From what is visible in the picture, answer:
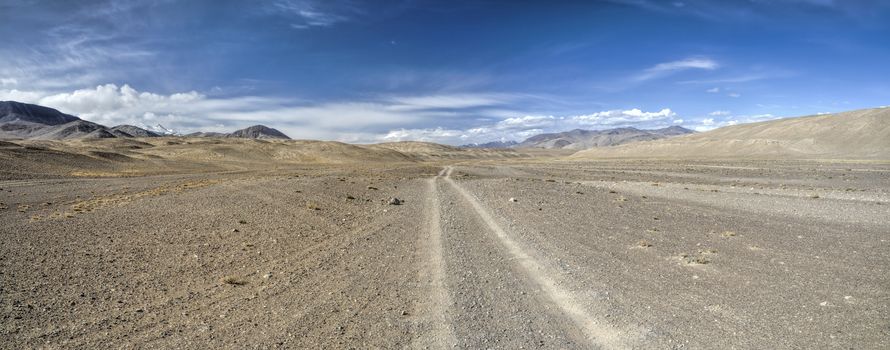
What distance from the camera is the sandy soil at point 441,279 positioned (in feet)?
20.7

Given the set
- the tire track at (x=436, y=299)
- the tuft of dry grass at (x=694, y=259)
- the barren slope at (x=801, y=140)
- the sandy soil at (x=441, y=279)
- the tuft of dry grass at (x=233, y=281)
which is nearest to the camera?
the tire track at (x=436, y=299)

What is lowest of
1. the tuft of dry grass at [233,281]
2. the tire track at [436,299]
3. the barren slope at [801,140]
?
the tuft of dry grass at [233,281]

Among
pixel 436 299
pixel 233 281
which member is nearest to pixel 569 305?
pixel 436 299

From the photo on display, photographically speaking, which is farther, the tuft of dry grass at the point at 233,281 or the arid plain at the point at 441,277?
the tuft of dry grass at the point at 233,281

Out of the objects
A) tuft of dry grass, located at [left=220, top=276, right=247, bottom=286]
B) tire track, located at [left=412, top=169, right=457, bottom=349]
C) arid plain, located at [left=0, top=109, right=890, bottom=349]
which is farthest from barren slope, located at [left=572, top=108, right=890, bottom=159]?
tuft of dry grass, located at [left=220, top=276, right=247, bottom=286]

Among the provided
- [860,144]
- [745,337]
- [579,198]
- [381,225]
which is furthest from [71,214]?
[860,144]

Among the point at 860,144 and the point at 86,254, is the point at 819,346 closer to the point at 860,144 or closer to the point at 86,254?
the point at 86,254

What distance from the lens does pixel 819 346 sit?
5.74m

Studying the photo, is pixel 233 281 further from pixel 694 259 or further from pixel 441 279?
pixel 694 259

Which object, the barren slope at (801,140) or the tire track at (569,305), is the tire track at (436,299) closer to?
the tire track at (569,305)

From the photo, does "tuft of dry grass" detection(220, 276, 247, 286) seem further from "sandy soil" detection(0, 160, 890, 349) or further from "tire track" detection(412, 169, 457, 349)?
"tire track" detection(412, 169, 457, 349)

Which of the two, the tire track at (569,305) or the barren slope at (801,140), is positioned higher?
the barren slope at (801,140)

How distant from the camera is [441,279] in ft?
29.8

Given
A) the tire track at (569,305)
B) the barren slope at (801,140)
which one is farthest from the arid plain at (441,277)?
the barren slope at (801,140)
